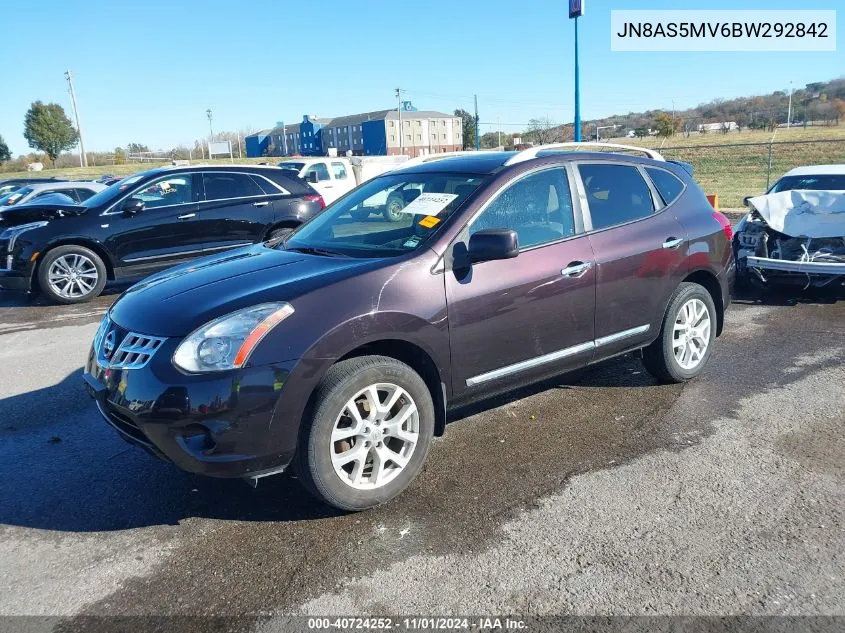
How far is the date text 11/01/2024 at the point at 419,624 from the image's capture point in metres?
2.62

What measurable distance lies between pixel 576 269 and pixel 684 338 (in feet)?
4.70

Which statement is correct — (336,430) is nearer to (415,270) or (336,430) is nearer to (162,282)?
(415,270)

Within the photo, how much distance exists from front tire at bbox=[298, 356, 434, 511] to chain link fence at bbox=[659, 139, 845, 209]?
2106 centimetres

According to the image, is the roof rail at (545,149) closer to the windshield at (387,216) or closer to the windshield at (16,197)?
the windshield at (387,216)

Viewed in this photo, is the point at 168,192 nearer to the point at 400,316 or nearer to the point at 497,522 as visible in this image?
the point at 400,316

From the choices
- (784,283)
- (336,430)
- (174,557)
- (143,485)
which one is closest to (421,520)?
(336,430)

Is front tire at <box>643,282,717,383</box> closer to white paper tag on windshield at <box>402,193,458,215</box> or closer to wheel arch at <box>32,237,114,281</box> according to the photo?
white paper tag on windshield at <box>402,193,458,215</box>

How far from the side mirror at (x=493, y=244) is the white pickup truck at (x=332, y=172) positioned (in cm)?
107

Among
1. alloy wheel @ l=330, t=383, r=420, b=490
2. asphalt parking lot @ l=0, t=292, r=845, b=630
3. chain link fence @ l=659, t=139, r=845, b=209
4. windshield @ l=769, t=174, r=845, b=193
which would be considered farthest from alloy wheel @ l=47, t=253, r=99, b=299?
chain link fence @ l=659, t=139, r=845, b=209

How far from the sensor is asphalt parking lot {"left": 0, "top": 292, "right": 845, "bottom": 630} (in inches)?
111

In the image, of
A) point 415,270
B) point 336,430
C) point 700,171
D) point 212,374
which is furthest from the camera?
point 700,171

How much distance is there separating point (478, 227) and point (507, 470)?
1427 millimetres

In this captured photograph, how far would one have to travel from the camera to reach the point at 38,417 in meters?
4.96

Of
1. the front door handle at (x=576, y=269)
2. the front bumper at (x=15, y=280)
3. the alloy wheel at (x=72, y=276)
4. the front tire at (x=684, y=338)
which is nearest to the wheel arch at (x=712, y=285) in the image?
the front tire at (x=684, y=338)
